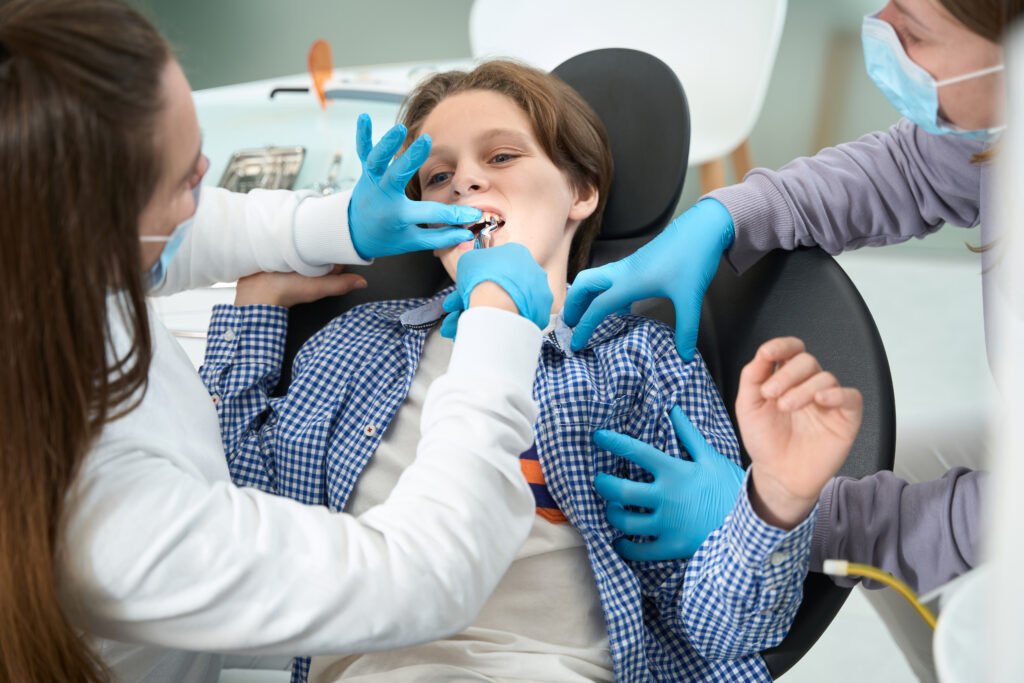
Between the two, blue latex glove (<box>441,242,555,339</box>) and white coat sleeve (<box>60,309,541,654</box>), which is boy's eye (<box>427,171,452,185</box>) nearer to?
blue latex glove (<box>441,242,555,339</box>)

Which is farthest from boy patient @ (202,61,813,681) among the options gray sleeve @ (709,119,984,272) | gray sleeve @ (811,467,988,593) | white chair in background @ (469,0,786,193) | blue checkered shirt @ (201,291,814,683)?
white chair in background @ (469,0,786,193)

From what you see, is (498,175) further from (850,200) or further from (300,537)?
(300,537)

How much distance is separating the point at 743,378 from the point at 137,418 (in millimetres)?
607

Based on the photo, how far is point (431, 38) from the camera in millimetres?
3354

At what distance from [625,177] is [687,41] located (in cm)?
Result: 143

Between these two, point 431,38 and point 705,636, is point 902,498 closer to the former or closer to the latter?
point 705,636

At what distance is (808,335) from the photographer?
4.40ft

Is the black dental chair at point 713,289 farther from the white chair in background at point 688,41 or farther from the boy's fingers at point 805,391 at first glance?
the white chair in background at point 688,41

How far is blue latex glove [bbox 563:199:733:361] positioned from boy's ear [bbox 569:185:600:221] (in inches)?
6.2

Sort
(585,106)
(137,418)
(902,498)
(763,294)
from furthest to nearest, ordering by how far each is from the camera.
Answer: (585,106) → (763,294) → (902,498) → (137,418)

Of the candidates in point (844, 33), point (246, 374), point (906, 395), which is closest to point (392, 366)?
point (246, 374)

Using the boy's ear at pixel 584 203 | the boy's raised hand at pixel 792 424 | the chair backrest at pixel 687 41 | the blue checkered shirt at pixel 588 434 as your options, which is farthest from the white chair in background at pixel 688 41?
the boy's raised hand at pixel 792 424

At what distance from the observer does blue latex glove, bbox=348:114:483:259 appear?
1.33m

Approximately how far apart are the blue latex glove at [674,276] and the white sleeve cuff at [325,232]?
350 mm
